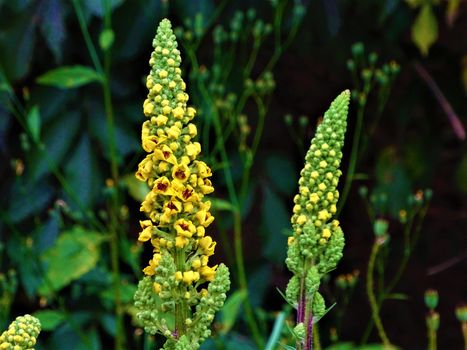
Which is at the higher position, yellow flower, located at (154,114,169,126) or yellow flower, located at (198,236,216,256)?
yellow flower, located at (154,114,169,126)

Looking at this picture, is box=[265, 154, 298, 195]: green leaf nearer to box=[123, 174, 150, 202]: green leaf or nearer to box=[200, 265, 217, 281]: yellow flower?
box=[123, 174, 150, 202]: green leaf

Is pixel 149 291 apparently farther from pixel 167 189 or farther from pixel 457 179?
pixel 457 179

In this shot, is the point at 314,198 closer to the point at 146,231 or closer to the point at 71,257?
the point at 146,231

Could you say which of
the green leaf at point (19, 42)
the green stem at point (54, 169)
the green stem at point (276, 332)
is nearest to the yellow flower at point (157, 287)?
the green stem at point (276, 332)

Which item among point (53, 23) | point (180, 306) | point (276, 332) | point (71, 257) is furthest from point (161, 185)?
point (71, 257)

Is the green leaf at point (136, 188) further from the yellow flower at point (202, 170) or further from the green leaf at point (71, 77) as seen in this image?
the yellow flower at point (202, 170)

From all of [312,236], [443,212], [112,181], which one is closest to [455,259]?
[443,212]

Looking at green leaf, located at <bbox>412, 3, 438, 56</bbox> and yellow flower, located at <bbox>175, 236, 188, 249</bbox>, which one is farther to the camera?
green leaf, located at <bbox>412, 3, 438, 56</bbox>

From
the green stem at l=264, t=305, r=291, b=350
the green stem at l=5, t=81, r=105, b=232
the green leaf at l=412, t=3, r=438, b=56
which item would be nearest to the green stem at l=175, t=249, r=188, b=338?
the green stem at l=264, t=305, r=291, b=350
